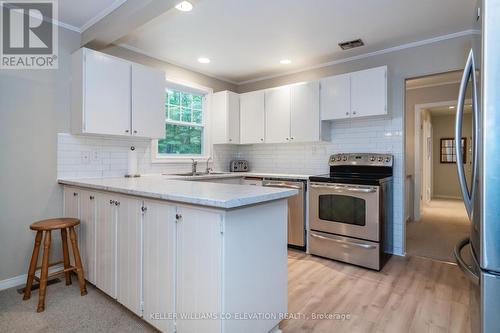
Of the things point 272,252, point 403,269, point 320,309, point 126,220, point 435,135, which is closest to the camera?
point 272,252

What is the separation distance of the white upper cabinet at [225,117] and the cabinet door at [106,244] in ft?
7.66

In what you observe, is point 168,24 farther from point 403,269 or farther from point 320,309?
point 403,269

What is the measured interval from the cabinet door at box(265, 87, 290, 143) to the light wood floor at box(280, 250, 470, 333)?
5.77 ft

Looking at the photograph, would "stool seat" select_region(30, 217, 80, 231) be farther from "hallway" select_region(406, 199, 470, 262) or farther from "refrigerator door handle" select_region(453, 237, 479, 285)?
"hallway" select_region(406, 199, 470, 262)

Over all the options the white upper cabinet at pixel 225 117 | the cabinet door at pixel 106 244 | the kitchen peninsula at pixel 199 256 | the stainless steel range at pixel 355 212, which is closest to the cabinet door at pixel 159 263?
the kitchen peninsula at pixel 199 256

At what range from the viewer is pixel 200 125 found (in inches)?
171

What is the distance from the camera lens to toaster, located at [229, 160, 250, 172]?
4602mm

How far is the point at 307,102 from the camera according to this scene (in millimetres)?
3760

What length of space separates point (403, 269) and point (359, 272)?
487 mm

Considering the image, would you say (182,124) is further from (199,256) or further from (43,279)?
(199,256)

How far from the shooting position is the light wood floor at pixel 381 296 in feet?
6.35

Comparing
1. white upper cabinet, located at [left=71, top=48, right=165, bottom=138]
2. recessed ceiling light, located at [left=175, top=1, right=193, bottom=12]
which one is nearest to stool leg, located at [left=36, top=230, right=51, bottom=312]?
white upper cabinet, located at [left=71, top=48, right=165, bottom=138]

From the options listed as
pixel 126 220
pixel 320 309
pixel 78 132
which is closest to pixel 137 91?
pixel 78 132
